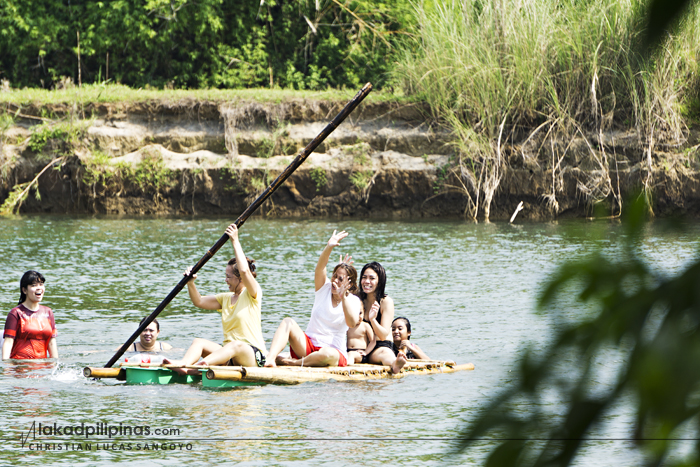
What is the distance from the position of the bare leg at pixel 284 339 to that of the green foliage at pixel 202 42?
2052 centimetres

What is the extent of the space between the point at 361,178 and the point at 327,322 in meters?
14.7

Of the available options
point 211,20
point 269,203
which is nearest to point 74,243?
point 269,203

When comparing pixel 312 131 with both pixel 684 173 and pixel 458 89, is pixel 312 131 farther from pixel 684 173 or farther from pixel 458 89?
pixel 684 173

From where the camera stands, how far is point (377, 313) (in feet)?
29.2

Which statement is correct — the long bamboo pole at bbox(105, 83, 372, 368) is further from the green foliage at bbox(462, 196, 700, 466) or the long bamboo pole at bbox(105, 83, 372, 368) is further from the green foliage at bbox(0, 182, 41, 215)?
the green foliage at bbox(0, 182, 41, 215)

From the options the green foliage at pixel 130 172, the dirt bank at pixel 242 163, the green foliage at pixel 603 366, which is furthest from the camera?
the green foliage at pixel 130 172

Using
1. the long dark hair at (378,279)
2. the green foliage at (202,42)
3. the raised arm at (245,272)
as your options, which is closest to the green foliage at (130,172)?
the green foliage at (202,42)

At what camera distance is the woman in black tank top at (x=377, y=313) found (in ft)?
28.5

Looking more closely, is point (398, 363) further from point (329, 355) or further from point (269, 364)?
point (269, 364)

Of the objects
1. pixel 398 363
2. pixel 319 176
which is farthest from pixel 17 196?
pixel 398 363

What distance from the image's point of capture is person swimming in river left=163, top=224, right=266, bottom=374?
803cm

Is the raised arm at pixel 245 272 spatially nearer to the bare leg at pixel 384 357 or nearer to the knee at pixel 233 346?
the knee at pixel 233 346

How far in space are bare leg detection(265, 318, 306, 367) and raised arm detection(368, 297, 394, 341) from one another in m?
0.79

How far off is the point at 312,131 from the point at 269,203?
2.28 m
